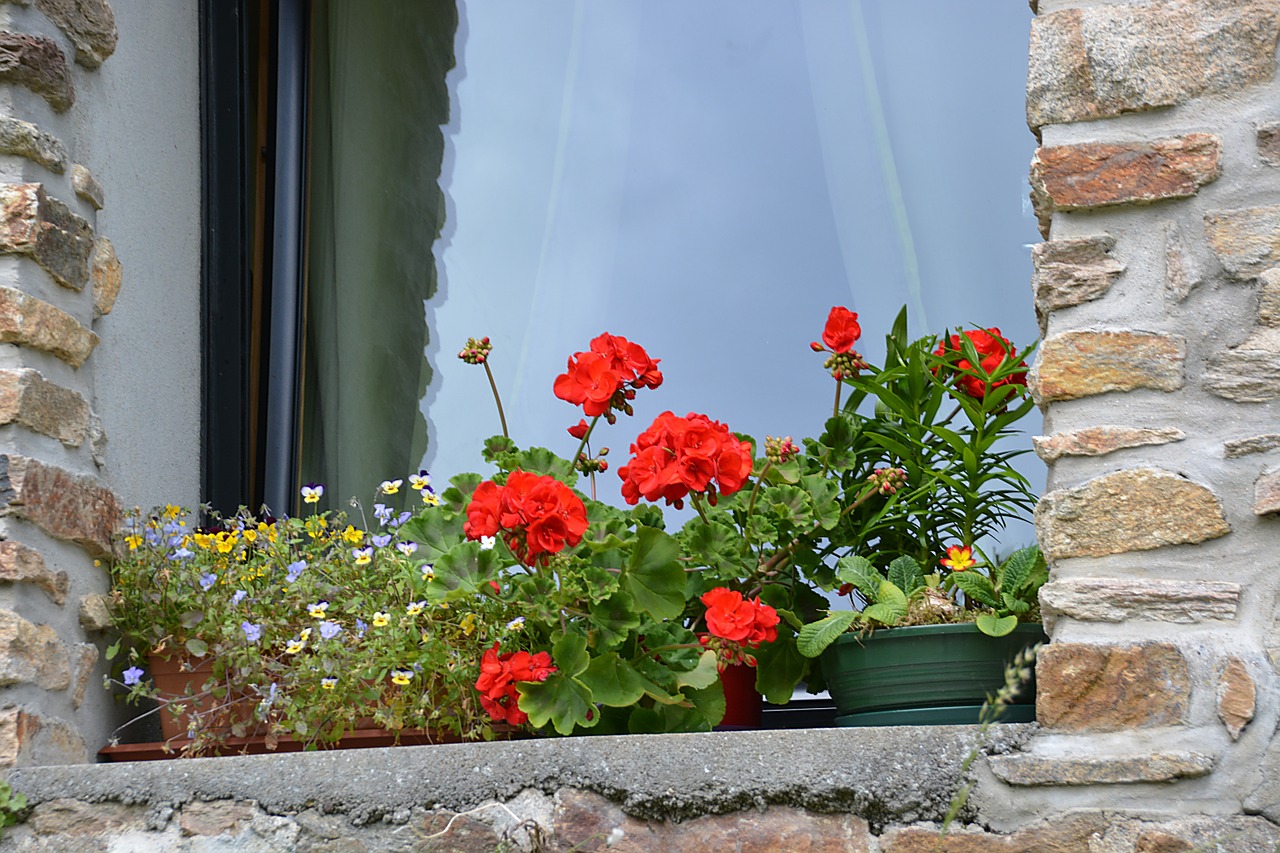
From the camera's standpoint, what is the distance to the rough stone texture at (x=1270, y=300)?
147 centimetres

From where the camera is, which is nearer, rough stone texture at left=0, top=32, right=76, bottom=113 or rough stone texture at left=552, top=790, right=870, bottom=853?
rough stone texture at left=552, top=790, right=870, bottom=853

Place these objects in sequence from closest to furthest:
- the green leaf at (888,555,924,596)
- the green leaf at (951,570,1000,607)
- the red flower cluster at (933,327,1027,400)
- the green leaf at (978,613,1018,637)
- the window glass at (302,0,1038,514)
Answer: the green leaf at (978,613,1018,637)
the green leaf at (951,570,1000,607)
the green leaf at (888,555,924,596)
the red flower cluster at (933,327,1027,400)
the window glass at (302,0,1038,514)

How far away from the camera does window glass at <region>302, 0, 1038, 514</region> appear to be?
8.27ft

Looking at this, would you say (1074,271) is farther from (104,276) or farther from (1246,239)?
(104,276)

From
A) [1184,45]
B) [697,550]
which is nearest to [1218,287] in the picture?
[1184,45]

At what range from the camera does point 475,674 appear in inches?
71.6

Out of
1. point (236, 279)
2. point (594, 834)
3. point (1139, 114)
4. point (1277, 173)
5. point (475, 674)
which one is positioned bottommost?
point (594, 834)

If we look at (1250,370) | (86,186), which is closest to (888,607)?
(1250,370)

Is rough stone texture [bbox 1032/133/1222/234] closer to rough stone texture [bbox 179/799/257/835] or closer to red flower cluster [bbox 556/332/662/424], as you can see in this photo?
red flower cluster [bbox 556/332/662/424]

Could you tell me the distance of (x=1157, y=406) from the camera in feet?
4.96

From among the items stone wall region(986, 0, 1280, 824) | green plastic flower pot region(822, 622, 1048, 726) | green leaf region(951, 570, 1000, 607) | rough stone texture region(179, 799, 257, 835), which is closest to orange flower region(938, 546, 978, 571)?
green leaf region(951, 570, 1000, 607)

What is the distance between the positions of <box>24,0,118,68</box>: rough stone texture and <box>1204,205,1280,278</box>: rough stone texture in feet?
5.91

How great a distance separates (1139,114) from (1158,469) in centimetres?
46

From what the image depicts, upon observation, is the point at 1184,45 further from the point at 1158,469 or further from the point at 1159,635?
the point at 1159,635
